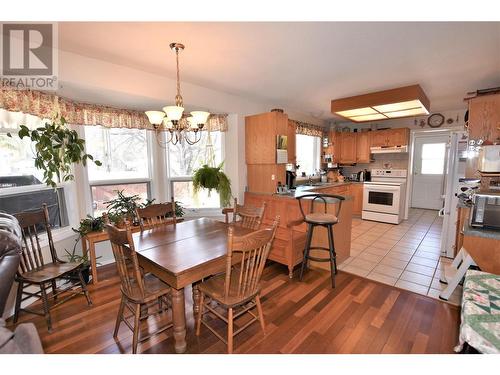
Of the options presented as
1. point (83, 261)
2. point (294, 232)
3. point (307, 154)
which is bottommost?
point (83, 261)

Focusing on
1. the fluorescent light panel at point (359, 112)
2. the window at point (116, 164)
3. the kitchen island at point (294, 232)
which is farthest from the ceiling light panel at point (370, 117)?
the window at point (116, 164)

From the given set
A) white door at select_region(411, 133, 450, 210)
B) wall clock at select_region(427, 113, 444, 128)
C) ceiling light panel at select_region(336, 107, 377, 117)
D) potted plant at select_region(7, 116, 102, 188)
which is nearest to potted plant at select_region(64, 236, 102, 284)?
potted plant at select_region(7, 116, 102, 188)

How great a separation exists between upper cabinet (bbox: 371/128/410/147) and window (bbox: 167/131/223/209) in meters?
3.80

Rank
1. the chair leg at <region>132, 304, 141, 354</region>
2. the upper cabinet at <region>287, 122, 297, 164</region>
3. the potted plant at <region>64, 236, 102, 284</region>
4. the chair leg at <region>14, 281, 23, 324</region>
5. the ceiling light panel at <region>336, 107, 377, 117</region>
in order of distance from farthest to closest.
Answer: the upper cabinet at <region>287, 122, 297, 164</region> < the ceiling light panel at <region>336, 107, 377, 117</region> < the potted plant at <region>64, 236, 102, 284</region> < the chair leg at <region>14, 281, 23, 324</region> < the chair leg at <region>132, 304, 141, 354</region>

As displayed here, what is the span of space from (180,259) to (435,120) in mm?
5824

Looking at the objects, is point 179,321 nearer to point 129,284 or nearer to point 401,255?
point 129,284

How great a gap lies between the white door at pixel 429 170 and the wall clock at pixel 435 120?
0.81 meters

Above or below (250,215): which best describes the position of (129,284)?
below

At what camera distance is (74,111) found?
2643 mm

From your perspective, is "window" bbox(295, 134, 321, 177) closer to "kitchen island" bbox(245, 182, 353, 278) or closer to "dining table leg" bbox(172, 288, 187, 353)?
"kitchen island" bbox(245, 182, 353, 278)

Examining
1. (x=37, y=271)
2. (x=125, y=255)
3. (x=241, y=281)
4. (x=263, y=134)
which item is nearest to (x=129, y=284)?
(x=125, y=255)

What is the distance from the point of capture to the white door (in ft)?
18.7

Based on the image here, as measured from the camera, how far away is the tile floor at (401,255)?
266 centimetres

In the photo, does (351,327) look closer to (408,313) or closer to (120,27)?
(408,313)
